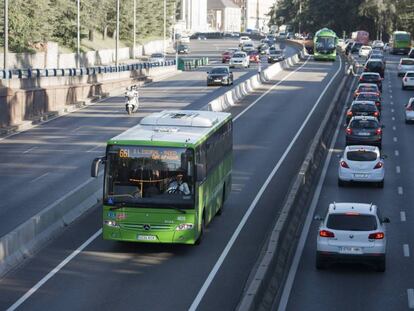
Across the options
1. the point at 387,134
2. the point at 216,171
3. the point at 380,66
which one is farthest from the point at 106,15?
the point at 216,171

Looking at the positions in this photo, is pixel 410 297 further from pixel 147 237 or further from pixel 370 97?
pixel 370 97

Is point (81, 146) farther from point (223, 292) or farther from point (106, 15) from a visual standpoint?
point (106, 15)

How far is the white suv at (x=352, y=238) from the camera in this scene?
2164cm

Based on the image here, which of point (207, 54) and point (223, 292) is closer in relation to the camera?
point (223, 292)

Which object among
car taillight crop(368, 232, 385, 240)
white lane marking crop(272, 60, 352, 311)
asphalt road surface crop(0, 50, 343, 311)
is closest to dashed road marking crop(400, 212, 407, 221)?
white lane marking crop(272, 60, 352, 311)

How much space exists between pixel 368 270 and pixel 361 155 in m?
13.0

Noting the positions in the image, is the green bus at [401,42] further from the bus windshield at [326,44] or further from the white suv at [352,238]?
the white suv at [352,238]

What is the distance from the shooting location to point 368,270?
2262cm

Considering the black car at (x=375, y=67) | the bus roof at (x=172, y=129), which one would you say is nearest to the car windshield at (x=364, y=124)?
the bus roof at (x=172, y=129)

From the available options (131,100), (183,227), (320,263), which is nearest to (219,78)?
(131,100)

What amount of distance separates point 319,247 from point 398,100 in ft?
161

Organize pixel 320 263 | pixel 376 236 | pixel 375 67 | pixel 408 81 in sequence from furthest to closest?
1. pixel 375 67
2. pixel 408 81
3. pixel 320 263
4. pixel 376 236

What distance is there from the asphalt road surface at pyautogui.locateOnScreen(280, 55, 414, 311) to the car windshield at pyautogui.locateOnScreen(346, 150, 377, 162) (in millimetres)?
975

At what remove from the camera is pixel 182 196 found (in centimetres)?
2334
